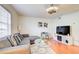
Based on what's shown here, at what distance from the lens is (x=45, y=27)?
30.8 ft

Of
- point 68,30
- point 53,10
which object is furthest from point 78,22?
point 53,10

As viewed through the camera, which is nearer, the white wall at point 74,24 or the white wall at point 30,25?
the white wall at point 74,24

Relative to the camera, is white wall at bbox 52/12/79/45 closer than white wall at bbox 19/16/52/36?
Yes

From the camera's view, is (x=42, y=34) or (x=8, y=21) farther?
(x=42, y=34)

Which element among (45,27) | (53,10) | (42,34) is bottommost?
(42,34)

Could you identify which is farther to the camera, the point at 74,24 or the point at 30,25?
the point at 30,25
